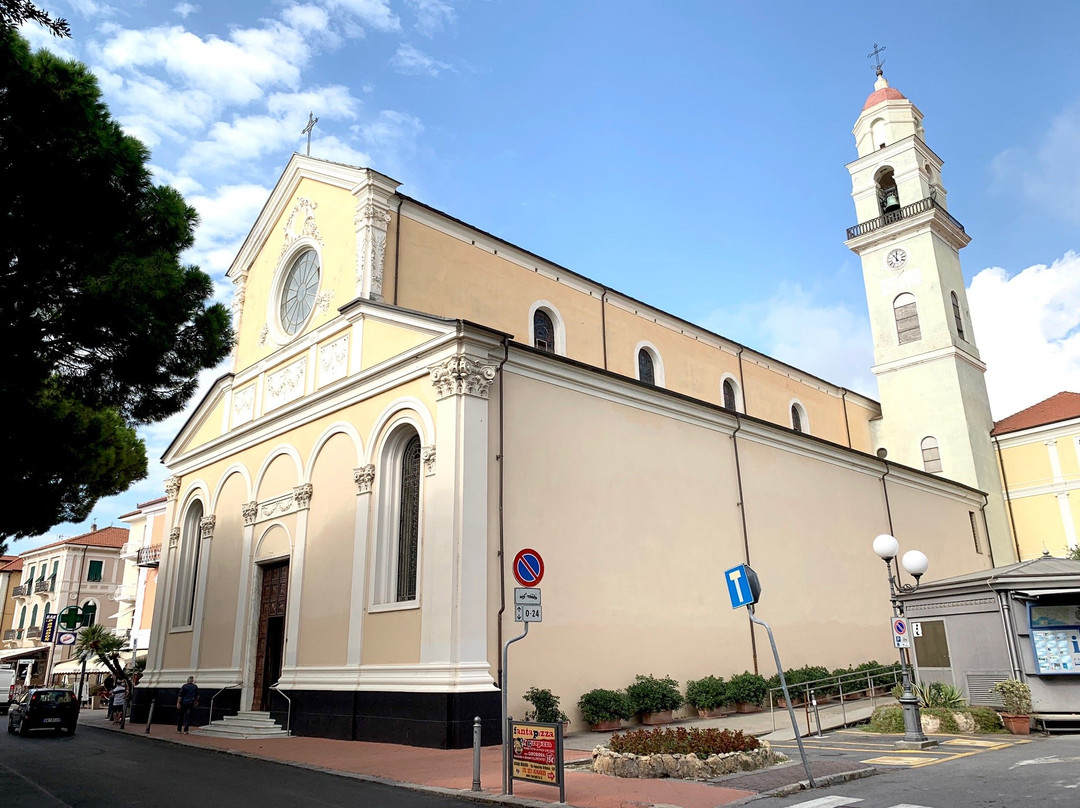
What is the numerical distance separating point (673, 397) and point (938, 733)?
9206 mm

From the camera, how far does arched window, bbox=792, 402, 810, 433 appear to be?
104 ft

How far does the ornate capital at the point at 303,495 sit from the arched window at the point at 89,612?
38202 millimetres

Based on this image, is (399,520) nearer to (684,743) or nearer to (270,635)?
(270,635)

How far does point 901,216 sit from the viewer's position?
35.7 meters

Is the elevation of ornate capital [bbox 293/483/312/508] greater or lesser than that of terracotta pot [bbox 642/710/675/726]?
greater

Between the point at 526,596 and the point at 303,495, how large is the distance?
1097cm

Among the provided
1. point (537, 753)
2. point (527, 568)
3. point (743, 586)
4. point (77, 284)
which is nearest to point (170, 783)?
point (537, 753)

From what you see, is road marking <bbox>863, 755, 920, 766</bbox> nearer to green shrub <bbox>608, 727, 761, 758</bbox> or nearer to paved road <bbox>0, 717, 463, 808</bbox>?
green shrub <bbox>608, 727, 761, 758</bbox>

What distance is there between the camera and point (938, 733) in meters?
13.7

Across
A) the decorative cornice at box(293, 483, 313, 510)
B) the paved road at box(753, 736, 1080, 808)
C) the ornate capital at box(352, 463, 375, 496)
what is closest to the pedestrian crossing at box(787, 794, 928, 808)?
the paved road at box(753, 736, 1080, 808)

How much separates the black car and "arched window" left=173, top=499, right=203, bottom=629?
3482mm

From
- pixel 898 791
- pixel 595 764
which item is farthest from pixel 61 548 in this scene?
pixel 898 791

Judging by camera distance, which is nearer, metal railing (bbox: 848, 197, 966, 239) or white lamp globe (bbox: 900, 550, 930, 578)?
white lamp globe (bbox: 900, 550, 930, 578)

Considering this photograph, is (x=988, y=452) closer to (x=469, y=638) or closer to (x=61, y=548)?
(x=469, y=638)
